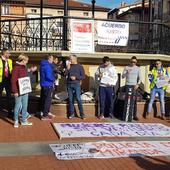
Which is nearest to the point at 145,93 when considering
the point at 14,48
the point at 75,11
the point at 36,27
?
the point at 36,27

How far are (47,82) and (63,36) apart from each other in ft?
8.41

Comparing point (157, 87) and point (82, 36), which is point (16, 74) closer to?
point (82, 36)

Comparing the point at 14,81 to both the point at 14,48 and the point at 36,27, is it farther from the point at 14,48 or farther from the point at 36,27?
the point at 14,48

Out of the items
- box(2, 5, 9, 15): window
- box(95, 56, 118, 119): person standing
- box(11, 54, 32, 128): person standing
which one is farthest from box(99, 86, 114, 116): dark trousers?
box(2, 5, 9, 15): window

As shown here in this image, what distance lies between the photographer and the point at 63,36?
1403 cm

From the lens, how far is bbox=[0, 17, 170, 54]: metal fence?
46.6 ft

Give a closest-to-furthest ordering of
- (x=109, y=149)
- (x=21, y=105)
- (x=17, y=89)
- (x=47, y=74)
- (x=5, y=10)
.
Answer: (x=109, y=149) → (x=17, y=89) → (x=21, y=105) → (x=47, y=74) → (x=5, y=10)

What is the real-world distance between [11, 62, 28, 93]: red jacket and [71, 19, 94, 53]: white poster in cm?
277

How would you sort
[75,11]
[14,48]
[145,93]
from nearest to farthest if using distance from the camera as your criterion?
[145,93], [14,48], [75,11]

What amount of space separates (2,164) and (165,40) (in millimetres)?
9388

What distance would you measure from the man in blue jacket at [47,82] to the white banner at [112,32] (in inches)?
96.5

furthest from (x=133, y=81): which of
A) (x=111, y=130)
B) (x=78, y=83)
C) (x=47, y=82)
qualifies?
(x=47, y=82)

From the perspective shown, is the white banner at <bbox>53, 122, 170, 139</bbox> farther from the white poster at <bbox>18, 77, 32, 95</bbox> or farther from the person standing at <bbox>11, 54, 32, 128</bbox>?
the white poster at <bbox>18, 77, 32, 95</bbox>

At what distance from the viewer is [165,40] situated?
15391 millimetres
